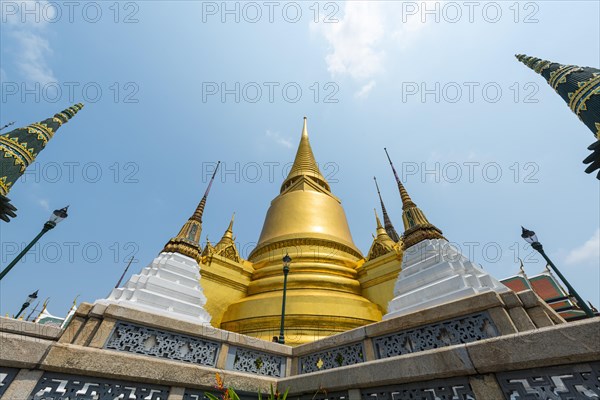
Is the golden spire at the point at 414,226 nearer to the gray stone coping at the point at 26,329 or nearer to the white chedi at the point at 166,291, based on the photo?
the white chedi at the point at 166,291

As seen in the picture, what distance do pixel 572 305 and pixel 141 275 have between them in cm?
1776

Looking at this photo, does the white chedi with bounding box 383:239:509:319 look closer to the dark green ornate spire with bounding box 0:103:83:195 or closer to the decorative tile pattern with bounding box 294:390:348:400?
the decorative tile pattern with bounding box 294:390:348:400

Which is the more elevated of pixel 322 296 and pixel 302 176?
pixel 302 176

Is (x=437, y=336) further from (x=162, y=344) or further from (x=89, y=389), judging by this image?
(x=89, y=389)

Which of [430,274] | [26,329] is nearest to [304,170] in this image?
[430,274]

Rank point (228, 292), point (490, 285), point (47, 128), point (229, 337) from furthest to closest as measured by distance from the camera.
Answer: point (228, 292)
point (47, 128)
point (490, 285)
point (229, 337)

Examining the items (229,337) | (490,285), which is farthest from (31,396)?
(490,285)

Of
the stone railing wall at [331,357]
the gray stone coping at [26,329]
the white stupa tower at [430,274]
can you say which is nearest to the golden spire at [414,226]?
the white stupa tower at [430,274]

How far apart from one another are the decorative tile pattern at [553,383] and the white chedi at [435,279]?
8.03 feet

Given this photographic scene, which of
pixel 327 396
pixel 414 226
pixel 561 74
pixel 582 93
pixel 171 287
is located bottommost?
Answer: pixel 327 396

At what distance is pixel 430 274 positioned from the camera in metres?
7.05

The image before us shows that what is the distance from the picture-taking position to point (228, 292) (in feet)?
41.5

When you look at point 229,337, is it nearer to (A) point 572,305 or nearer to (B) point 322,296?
(B) point 322,296

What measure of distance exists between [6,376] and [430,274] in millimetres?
7521
